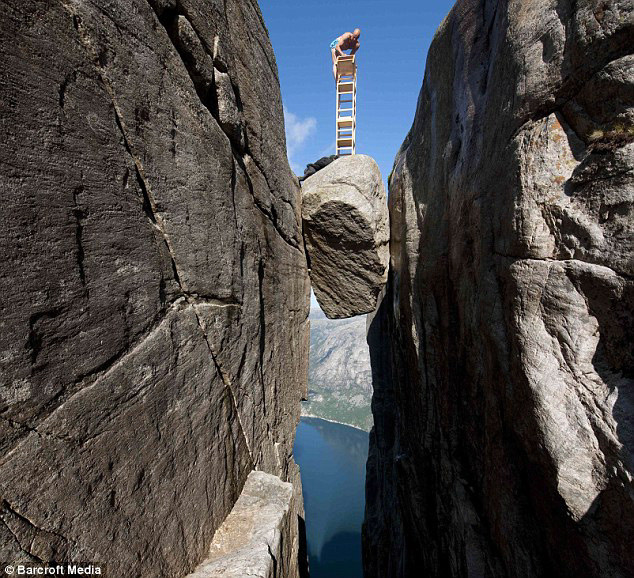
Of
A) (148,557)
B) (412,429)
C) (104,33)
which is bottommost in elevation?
(412,429)

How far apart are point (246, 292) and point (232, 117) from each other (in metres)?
2.36

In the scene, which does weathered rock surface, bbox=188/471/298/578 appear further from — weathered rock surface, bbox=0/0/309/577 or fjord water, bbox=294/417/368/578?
fjord water, bbox=294/417/368/578

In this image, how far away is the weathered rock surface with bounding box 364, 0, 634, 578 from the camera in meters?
3.47

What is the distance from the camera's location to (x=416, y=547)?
31.2ft

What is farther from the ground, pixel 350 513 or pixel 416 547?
pixel 416 547

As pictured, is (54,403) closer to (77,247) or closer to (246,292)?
(77,247)

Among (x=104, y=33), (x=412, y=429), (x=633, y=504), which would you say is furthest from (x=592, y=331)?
(x=412, y=429)

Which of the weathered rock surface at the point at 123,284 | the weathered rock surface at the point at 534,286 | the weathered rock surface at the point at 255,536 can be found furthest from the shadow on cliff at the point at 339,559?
the weathered rock surface at the point at 123,284

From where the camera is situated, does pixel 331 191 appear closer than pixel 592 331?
No

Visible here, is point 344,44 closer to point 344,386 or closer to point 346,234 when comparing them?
point 346,234

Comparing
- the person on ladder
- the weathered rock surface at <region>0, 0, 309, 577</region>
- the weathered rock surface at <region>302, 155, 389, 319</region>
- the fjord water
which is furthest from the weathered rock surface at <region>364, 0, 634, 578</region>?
the fjord water

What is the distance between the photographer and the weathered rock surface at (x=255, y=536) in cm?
331

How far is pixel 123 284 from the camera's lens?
273 centimetres

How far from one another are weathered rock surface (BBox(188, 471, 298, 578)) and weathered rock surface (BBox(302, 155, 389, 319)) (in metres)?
5.42
